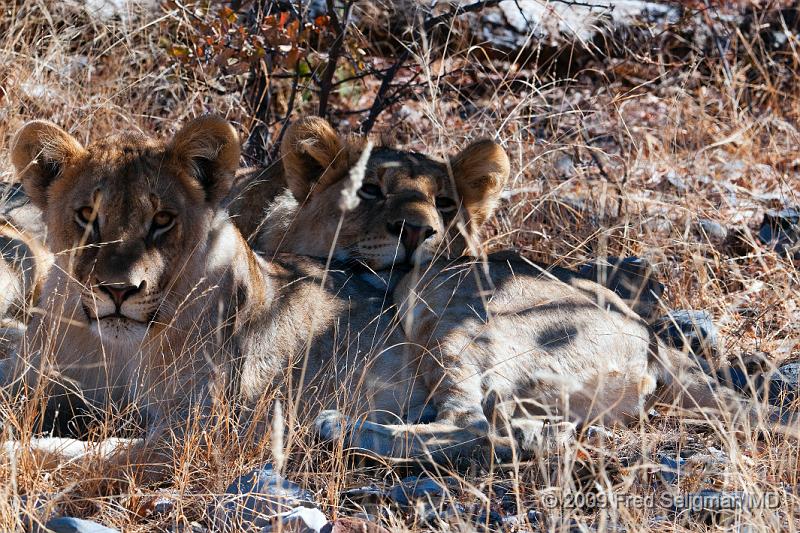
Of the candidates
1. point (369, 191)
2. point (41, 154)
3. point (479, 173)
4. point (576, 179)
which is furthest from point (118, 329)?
point (576, 179)

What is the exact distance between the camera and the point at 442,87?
868 centimetres

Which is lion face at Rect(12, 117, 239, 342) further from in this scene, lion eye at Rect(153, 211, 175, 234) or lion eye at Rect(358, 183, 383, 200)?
lion eye at Rect(358, 183, 383, 200)

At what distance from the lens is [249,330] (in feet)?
15.3

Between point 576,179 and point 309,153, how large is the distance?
7.77ft

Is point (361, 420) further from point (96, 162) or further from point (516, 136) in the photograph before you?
point (516, 136)

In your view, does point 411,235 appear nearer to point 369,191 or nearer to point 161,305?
point 369,191

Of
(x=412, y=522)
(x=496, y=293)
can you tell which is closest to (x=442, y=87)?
(x=496, y=293)

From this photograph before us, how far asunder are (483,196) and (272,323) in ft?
6.41

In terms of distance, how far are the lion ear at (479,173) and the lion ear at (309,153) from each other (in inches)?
26.5

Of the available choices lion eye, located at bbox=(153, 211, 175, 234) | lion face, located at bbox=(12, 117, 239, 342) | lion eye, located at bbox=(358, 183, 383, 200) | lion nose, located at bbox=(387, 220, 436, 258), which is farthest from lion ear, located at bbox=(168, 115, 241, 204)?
lion eye, located at bbox=(358, 183, 383, 200)

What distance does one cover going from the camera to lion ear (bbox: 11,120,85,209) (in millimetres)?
4316

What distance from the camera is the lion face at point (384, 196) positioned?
5.57 m

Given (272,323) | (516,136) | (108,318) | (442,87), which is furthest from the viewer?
(442,87)

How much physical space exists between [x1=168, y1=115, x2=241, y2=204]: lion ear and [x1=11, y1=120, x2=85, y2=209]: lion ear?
41 centimetres
